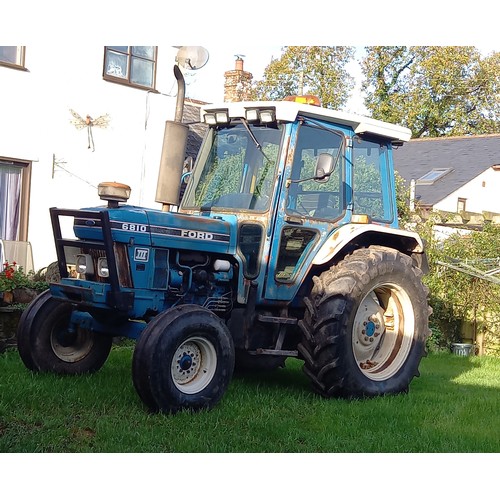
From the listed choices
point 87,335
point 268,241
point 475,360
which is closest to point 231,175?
point 268,241

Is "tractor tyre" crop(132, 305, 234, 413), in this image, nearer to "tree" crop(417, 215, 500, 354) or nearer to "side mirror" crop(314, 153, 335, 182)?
"side mirror" crop(314, 153, 335, 182)

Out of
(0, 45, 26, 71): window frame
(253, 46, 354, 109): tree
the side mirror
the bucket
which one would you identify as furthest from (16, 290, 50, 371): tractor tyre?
(253, 46, 354, 109): tree

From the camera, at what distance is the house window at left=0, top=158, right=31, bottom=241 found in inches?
435

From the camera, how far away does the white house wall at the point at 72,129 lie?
11008 mm

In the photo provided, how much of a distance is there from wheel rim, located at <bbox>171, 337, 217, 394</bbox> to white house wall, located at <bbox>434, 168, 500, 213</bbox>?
805 inches

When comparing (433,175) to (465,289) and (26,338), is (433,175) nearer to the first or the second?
(465,289)

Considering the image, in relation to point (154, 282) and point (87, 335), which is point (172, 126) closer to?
point (154, 282)

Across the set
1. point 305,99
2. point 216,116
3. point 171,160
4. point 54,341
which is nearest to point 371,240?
point 305,99

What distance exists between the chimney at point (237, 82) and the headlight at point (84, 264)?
1046 cm

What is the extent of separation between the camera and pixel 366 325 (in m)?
6.71

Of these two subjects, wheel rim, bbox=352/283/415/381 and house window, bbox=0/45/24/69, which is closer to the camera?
wheel rim, bbox=352/283/415/381

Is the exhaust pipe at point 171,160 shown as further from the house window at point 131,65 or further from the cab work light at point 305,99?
the house window at point 131,65

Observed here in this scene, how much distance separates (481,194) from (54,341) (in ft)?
77.8

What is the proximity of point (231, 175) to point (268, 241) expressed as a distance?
2.37ft
